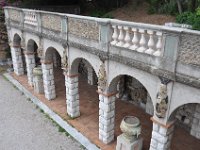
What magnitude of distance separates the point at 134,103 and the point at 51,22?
683 centimetres

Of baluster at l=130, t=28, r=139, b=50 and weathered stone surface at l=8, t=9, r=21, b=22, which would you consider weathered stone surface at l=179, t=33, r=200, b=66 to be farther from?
weathered stone surface at l=8, t=9, r=21, b=22

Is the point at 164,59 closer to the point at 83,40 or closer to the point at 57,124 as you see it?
the point at 83,40

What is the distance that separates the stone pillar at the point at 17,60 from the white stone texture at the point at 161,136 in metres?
13.2

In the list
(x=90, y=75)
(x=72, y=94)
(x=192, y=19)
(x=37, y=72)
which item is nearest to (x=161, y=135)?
(x=72, y=94)

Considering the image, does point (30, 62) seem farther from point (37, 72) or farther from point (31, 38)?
point (31, 38)

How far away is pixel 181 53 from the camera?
6949 millimetres

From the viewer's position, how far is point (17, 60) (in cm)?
1852

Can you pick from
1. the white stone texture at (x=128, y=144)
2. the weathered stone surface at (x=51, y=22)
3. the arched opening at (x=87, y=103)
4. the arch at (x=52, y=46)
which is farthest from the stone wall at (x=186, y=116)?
the weathered stone surface at (x=51, y=22)

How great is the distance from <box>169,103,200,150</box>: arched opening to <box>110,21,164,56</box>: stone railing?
4.68 m

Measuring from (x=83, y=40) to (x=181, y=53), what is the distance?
4671mm

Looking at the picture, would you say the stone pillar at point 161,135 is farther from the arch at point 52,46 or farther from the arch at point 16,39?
the arch at point 16,39

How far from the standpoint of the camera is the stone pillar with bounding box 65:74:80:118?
1238 cm

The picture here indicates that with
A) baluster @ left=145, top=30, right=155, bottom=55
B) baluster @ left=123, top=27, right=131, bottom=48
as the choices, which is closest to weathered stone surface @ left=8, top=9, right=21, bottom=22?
baluster @ left=123, top=27, right=131, bottom=48

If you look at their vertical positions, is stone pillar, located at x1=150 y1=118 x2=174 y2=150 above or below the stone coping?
above
